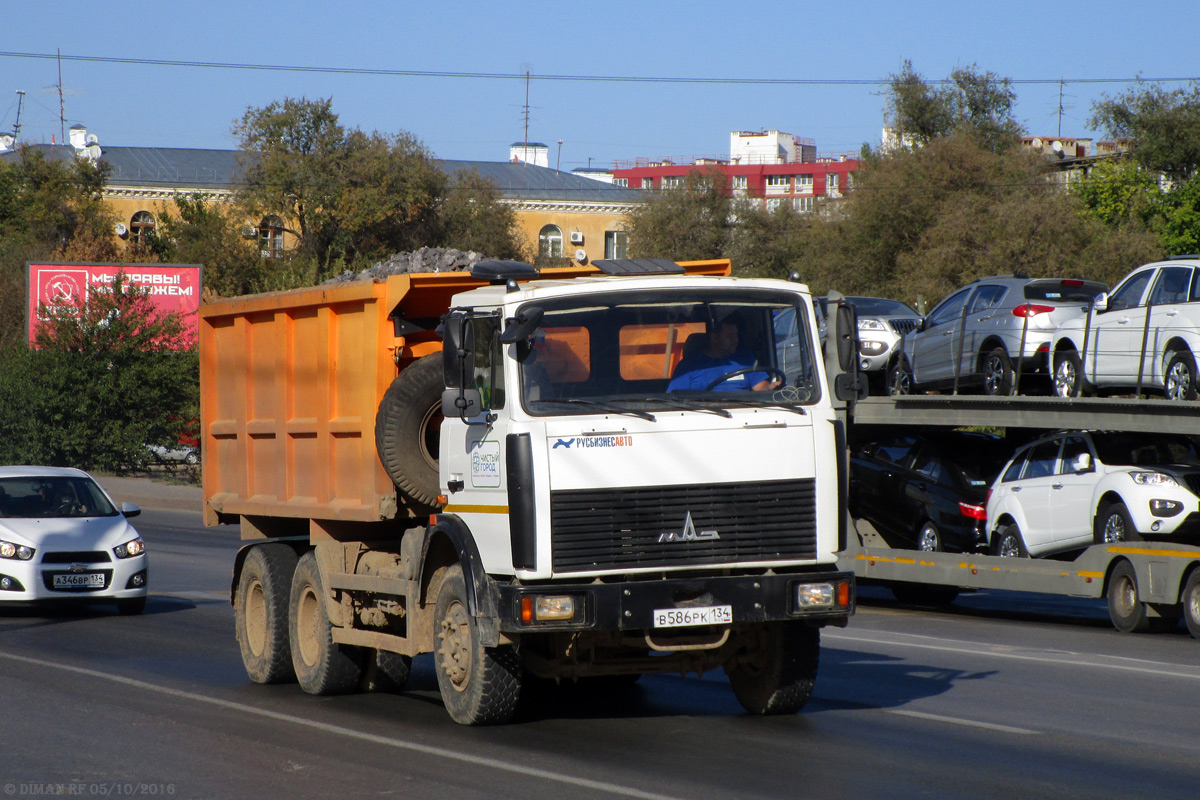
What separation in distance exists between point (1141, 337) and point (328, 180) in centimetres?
5356

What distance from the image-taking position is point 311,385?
33.0ft

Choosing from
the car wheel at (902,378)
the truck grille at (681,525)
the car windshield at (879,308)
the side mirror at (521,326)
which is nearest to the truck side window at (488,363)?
the side mirror at (521,326)

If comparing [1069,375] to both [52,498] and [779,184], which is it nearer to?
[52,498]

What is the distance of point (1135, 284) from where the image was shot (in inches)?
585

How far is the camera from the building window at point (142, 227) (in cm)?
7681

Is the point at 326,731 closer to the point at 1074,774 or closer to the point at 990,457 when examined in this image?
the point at 1074,774

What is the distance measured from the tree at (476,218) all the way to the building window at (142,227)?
54.8 feet

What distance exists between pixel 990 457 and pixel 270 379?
34.0ft

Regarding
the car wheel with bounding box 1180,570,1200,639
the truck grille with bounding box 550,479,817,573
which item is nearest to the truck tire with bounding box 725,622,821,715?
the truck grille with bounding box 550,479,817,573

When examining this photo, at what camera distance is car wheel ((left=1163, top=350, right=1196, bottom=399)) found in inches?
546

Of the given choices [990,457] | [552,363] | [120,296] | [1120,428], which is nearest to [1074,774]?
[552,363]

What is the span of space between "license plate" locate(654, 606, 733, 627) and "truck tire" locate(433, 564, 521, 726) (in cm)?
98

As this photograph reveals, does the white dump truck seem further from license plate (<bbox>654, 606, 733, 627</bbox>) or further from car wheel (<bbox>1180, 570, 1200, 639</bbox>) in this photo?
car wheel (<bbox>1180, 570, 1200, 639</bbox>)

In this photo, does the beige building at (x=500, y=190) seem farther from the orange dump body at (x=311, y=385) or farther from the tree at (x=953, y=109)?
the orange dump body at (x=311, y=385)
